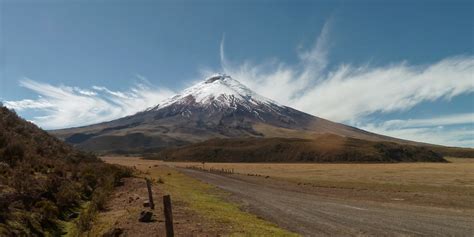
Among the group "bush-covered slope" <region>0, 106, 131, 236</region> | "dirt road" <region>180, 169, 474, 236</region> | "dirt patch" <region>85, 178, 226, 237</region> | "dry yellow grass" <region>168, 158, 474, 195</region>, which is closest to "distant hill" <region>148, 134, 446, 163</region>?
"dry yellow grass" <region>168, 158, 474, 195</region>

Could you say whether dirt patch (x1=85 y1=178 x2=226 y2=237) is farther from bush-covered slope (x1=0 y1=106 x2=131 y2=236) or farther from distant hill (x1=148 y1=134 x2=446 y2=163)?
distant hill (x1=148 y1=134 x2=446 y2=163)

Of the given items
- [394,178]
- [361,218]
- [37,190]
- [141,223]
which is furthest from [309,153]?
[37,190]

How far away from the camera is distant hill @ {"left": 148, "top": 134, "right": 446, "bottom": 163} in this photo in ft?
528

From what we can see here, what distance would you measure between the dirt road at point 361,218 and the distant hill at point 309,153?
128881mm

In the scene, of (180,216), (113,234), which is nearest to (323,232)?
(180,216)

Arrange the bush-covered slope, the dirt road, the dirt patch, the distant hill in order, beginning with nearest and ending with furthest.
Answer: the bush-covered slope → the dirt patch → the dirt road → the distant hill

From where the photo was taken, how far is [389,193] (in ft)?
130

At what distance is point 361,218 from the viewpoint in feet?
78.3

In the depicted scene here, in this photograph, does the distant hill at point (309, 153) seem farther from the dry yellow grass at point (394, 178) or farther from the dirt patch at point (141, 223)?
the dirt patch at point (141, 223)

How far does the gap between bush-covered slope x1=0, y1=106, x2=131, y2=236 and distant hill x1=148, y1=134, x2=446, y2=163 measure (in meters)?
136

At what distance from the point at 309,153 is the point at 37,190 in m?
153

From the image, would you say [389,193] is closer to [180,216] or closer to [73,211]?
[180,216]

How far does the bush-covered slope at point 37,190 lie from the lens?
53.5 feet

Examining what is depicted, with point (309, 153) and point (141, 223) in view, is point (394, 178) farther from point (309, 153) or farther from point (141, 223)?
point (309, 153)
